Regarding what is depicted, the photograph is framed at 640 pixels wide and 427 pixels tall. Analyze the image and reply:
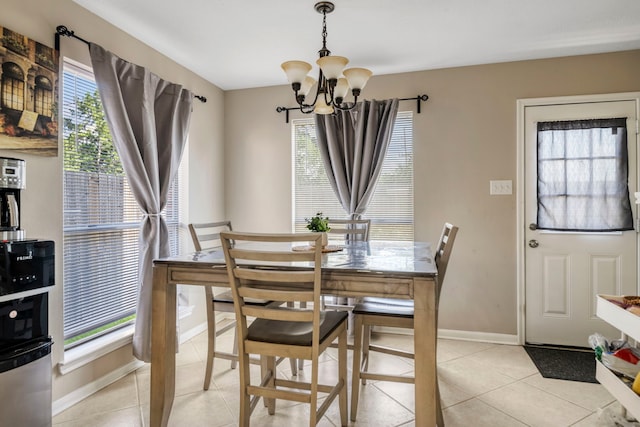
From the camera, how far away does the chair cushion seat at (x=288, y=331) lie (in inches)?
64.6

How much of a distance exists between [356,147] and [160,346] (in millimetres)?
2293

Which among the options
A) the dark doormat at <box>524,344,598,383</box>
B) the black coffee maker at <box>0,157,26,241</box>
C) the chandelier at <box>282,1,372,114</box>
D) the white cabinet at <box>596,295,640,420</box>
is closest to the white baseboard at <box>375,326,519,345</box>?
the dark doormat at <box>524,344,598,383</box>

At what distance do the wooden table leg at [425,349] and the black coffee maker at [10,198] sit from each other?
1.81m

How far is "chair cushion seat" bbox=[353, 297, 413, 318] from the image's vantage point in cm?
196

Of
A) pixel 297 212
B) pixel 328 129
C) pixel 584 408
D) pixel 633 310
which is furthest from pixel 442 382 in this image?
pixel 328 129

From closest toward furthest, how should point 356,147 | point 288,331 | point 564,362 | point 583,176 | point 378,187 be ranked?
point 288,331 → point 564,362 → point 583,176 → point 356,147 → point 378,187

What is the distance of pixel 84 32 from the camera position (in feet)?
7.54

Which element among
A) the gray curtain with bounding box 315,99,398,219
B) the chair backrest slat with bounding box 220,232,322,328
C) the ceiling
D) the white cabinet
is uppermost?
the ceiling

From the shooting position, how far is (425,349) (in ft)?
5.02

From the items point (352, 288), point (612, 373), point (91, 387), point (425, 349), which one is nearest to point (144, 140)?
point (91, 387)

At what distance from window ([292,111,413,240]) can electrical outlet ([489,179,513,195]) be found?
0.69 m

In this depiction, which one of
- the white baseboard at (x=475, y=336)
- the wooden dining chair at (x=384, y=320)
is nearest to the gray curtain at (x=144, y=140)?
the wooden dining chair at (x=384, y=320)

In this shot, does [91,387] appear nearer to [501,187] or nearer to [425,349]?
[425,349]

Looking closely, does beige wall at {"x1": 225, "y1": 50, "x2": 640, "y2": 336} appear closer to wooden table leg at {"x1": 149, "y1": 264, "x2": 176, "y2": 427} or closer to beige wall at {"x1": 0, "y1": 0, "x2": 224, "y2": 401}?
beige wall at {"x1": 0, "y1": 0, "x2": 224, "y2": 401}
